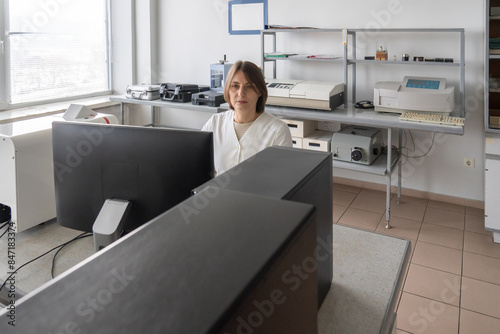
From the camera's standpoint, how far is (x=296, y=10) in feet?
12.7

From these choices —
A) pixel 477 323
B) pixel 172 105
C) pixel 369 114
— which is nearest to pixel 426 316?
pixel 477 323

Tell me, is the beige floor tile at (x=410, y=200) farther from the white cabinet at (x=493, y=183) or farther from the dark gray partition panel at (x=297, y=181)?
the dark gray partition panel at (x=297, y=181)

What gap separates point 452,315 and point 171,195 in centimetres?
175

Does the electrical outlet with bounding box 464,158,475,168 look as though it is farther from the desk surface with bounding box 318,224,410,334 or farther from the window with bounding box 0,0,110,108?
the window with bounding box 0,0,110,108

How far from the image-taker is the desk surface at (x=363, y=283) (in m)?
Answer: 0.94

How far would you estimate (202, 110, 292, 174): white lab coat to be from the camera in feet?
6.56

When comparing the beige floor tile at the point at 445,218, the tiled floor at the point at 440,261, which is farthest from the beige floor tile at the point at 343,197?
the beige floor tile at the point at 445,218

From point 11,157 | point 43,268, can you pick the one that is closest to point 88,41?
point 11,157

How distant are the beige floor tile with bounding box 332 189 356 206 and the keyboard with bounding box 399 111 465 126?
99cm

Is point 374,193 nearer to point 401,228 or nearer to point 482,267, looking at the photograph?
point 401,228

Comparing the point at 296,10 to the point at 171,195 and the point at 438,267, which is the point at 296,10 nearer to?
the point at 438,267

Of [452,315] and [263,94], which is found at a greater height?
[263,94]

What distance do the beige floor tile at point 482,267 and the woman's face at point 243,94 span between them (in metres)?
1.69

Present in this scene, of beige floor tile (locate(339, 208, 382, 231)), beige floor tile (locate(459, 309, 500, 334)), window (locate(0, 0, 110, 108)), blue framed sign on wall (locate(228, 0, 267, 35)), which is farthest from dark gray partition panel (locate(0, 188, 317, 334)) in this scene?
window (locate(0, 0, 110, 108))
